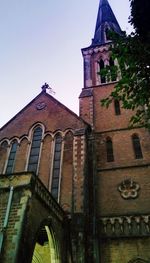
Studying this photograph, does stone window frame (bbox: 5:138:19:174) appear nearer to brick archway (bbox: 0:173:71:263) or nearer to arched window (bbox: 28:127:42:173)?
arched window (bbox: 28:127:42:173)

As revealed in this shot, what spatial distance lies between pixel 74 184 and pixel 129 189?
314 centimetres

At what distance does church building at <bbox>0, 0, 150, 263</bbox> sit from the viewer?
8055 millimetres

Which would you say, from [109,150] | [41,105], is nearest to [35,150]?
[41,105]

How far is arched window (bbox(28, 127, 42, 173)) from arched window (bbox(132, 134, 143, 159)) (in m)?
5.90

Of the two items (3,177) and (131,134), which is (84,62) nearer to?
(131,134)

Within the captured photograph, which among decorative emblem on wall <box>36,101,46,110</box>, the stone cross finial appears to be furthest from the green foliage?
the stone cross finial

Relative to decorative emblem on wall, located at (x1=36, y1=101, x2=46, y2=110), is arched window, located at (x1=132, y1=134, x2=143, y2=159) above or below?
below

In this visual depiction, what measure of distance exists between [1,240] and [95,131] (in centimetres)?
1111

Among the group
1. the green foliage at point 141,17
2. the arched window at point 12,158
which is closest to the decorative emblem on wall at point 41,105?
the arched window at point 12,158

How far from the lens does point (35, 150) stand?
16.0 meters

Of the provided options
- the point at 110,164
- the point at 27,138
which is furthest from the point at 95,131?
the point at 27,138

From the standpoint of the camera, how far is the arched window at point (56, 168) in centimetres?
1381

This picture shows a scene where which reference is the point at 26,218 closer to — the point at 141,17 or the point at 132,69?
the point at 132,69

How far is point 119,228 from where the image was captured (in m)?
12.4
